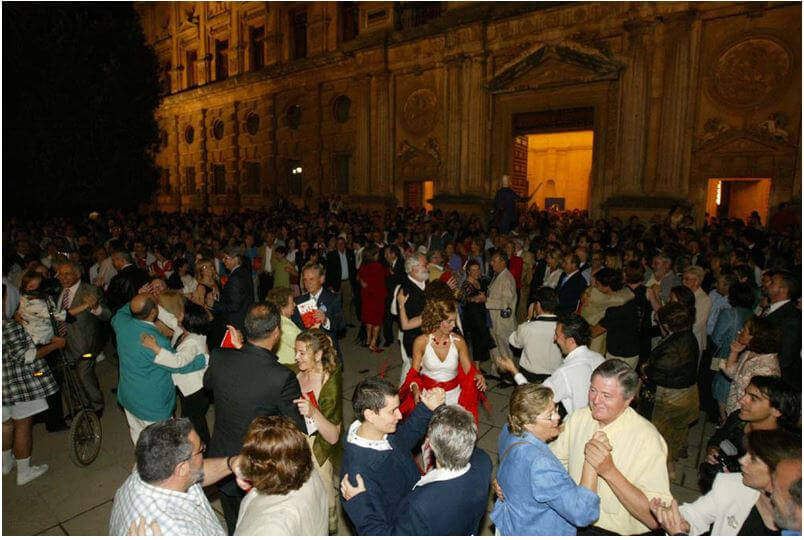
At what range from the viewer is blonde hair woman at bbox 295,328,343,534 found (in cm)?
338

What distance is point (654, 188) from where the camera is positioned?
1403 centimetres

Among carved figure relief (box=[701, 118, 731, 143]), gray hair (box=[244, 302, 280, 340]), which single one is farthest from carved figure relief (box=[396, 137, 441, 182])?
gray hair (box=[244, 302, 280, 340])

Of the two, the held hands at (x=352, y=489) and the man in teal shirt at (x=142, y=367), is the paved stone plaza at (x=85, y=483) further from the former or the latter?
the held hands at (x=352, y=489)

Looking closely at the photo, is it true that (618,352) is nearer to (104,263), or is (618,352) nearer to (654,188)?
(104,263)

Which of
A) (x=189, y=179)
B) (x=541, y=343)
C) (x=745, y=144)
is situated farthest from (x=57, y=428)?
(x=189, y=179)

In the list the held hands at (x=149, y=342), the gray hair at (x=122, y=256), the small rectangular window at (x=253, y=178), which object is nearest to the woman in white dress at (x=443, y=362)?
the held hands at (x=149, y=342)

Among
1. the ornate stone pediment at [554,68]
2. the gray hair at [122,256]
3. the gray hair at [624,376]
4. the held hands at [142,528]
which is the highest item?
the ornate stone pediment at [554,68]

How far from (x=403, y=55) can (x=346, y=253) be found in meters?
12.0

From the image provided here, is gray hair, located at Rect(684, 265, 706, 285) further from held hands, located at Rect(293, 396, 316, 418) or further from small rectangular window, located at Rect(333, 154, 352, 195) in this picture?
small rectangular window, located at Rect(333, 154, 352, 195)

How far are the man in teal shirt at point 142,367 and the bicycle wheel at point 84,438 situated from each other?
1.00 meters

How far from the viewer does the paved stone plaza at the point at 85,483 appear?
13.2 ft

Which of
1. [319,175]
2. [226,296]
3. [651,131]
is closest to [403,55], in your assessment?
[319,175]

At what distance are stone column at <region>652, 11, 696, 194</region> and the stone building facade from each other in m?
0.03

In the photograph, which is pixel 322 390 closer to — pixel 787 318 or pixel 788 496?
pixel 788 496
